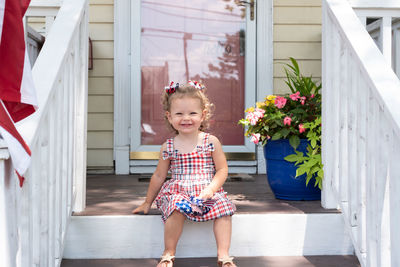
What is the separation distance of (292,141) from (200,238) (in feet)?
2.53

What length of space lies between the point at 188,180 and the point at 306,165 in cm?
69

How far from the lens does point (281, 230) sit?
7.12 feet

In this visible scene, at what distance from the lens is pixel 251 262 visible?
81.1 inches

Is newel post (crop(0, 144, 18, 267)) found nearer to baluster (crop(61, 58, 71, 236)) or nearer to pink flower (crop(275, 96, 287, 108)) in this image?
baluster (crop(61, 58, 71, 236))

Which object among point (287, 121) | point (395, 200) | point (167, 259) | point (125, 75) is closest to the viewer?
point (395, 200)

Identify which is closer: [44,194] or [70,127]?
[44,194]

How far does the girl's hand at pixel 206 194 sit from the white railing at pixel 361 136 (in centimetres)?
62

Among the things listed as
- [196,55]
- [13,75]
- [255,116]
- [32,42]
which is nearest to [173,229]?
[255,116]

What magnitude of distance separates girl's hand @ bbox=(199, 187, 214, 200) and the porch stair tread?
11.7 inches

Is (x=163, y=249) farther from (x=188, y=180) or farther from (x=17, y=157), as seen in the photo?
(x=17, y=157)

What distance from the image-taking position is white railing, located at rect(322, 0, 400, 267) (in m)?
1.55

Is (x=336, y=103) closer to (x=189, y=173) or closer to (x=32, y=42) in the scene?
(x=189, y=173)

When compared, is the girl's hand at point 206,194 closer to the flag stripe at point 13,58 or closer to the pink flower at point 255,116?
the pink flower at point 255,116

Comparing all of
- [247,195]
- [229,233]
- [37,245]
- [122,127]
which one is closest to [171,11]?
[122,127]
